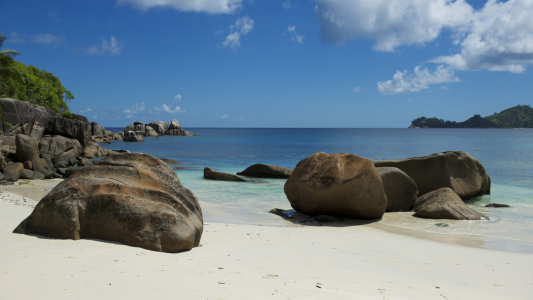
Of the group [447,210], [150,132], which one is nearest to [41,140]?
[447,210]

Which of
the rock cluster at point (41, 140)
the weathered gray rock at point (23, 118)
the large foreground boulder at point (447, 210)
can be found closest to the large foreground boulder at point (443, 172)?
the large foreground boulder at point (447, 210)

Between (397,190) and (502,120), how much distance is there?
Answer: 17994cm

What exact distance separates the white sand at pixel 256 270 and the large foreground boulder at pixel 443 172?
5.84 m

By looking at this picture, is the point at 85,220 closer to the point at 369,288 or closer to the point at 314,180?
the point at 369,288

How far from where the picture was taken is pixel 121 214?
495cm

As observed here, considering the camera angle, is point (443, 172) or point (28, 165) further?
point (28, 165)

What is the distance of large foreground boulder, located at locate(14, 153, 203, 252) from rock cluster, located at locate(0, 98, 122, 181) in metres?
13.6

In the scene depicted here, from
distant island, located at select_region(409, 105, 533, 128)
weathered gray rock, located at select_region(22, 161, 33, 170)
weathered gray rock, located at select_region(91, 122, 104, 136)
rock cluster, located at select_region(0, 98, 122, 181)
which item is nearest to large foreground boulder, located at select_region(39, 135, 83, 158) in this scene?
rock cluster, located at select_region(0, 98, 122, 181)

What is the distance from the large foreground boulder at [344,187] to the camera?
8.63 m

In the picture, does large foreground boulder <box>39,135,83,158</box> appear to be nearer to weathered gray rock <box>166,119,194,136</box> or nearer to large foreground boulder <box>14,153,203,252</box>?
large foreground boulder <box>14,153,203,252</box>

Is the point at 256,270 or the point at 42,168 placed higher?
the point at 256,270

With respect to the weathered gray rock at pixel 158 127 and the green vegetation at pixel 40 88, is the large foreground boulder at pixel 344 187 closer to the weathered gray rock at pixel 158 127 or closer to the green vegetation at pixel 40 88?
the green vegetation at pixel 40 88

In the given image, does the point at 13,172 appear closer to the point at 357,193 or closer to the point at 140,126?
the point at 357,193

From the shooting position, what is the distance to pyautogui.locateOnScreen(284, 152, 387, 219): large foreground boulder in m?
8.63
